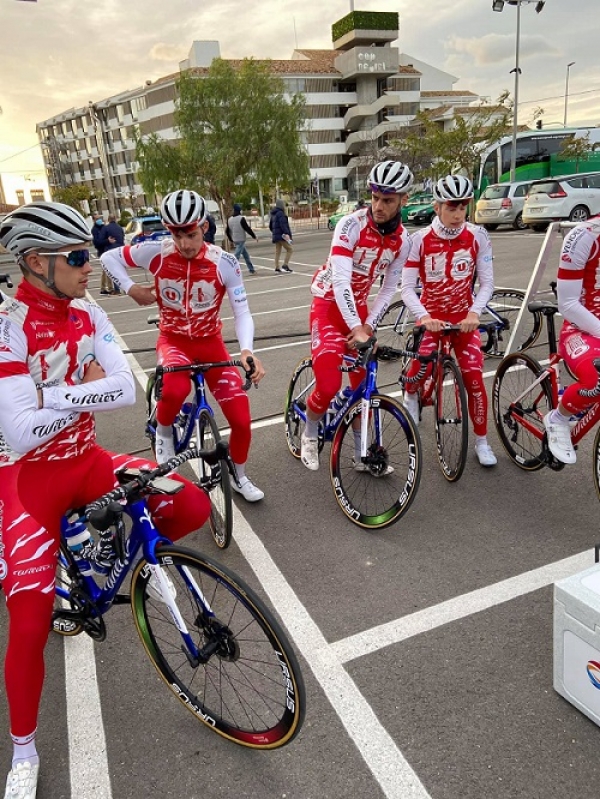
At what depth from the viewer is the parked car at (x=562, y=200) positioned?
71.0 ft

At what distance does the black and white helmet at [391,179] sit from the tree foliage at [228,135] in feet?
102

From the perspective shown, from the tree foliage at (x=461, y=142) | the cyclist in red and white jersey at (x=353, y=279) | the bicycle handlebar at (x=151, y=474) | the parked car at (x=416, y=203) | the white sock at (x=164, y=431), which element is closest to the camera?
the bicycle handlebar at (x=151, y=474)

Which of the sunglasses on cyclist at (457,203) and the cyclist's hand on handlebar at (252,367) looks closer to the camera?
the cyclist's hand on handlebar at (252,367)

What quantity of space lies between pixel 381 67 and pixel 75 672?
265ft

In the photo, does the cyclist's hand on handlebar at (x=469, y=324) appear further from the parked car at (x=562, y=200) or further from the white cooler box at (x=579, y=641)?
the parked car at (x=562, y=200)

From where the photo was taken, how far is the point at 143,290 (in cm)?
430

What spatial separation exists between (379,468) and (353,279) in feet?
4.82

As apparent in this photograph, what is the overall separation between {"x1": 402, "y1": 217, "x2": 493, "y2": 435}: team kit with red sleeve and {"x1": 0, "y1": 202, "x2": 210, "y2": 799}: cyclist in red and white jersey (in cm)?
293

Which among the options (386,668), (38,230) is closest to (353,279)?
(38,230)

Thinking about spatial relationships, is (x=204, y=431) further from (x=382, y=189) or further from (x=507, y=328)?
(x=507, y=328)

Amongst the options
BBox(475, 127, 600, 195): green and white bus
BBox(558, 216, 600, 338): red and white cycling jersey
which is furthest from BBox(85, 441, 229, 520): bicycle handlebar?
BBox(475, 127, 600, 195): green and white bus

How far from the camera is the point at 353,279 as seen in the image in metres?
4.41

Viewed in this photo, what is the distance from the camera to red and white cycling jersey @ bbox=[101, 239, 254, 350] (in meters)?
4.04

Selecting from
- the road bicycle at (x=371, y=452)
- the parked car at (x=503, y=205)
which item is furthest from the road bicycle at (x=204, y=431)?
the parked car at (x=503, y=205)
